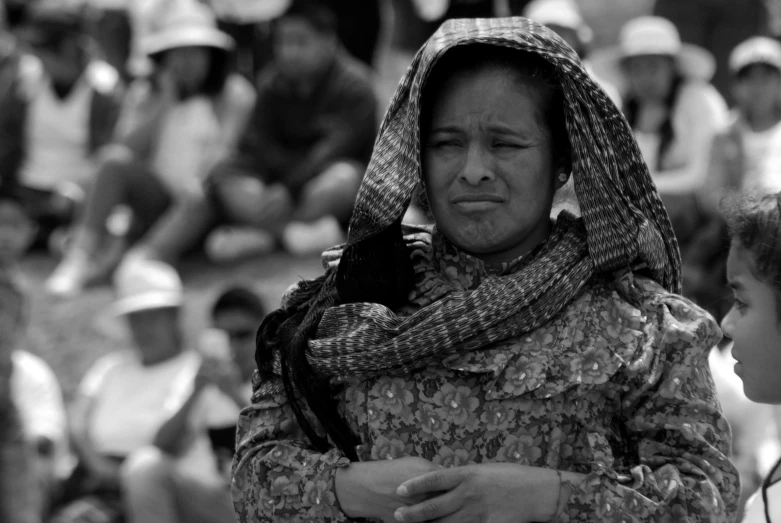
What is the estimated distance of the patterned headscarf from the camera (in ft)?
7.18

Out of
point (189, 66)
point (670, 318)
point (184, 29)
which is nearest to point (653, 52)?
point (189, 66)

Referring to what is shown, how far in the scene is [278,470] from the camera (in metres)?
2.29

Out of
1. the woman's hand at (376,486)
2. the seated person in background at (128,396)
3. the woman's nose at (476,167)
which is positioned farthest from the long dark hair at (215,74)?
the woman's hand at (376,486)

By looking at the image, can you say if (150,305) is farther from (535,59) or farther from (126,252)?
(535,59)

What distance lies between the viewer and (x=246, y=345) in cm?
543

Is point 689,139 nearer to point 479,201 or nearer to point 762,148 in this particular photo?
point 762,148

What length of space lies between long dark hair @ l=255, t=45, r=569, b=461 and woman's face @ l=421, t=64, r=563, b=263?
3 cm

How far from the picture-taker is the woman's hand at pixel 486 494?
209cm

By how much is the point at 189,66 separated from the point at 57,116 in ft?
4.62

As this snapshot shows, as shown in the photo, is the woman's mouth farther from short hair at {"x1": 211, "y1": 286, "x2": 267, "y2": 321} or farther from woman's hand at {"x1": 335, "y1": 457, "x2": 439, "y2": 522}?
short hair at {"x1": 211, "y1": 286, "x2": 267, "y2": 321}

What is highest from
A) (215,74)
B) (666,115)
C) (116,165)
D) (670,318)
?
(215,74)

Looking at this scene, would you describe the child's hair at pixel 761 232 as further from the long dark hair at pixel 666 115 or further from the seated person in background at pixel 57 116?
the seated person in background at pixel 57 116

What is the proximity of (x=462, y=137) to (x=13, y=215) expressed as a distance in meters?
4.63

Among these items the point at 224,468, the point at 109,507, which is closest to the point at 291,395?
the point at 224,468
